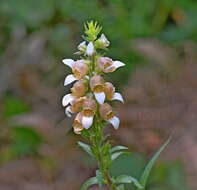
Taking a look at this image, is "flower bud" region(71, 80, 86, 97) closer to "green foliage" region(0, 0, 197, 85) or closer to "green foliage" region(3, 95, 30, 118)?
"green foliage" region(0, 0, 197, 85)

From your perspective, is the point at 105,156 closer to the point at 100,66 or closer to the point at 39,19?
the point at 100,66

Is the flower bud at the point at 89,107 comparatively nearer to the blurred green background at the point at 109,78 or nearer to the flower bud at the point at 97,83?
the flower bud at the point at 97,83

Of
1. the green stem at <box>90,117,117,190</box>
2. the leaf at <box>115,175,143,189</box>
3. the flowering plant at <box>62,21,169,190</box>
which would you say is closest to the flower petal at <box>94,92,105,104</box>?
the flowering plant at <box>62,21,169,190</box>

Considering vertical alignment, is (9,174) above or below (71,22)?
below

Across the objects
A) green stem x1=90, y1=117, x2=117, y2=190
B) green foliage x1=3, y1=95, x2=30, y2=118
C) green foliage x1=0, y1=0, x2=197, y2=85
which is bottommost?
green stem x1=90, y1=117, x2=117, y2=190

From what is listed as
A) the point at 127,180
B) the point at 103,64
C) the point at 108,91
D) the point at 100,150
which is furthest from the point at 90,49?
the point at 127,180

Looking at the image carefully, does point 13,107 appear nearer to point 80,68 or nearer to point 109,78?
point 109,78

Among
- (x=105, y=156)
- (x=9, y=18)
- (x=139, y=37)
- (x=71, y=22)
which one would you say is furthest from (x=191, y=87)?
(x=105, y=156)
